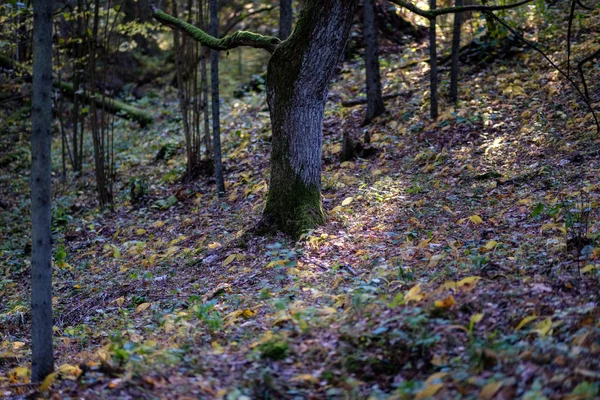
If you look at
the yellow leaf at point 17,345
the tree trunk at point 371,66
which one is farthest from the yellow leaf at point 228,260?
the tree trunk at point 371,66

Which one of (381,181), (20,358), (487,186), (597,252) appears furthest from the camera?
(381,181)

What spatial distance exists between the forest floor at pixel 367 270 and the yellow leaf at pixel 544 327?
0.01m

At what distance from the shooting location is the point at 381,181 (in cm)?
908

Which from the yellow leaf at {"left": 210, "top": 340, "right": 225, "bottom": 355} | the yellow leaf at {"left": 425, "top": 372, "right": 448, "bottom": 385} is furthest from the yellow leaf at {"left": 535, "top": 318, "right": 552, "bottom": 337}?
the yellow leaf at {"left": 210, "top": 340, "right": 225, "bottom": 355}

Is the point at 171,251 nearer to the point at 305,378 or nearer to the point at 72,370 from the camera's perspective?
the point at 72,370

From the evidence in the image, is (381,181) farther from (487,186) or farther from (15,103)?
(15,103)

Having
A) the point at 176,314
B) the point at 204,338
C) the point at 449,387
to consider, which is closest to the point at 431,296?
the point at 449,387

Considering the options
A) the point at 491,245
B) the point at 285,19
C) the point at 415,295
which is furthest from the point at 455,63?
the point at 415,295

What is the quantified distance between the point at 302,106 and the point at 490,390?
4795 mm

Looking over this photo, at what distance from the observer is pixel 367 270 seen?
18.9 ft

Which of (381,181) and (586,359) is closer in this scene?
(586,359)

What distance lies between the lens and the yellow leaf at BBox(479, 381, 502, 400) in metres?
3.00

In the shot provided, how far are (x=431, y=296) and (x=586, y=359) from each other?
1310 mm

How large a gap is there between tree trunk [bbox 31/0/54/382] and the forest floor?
0.70 meters
